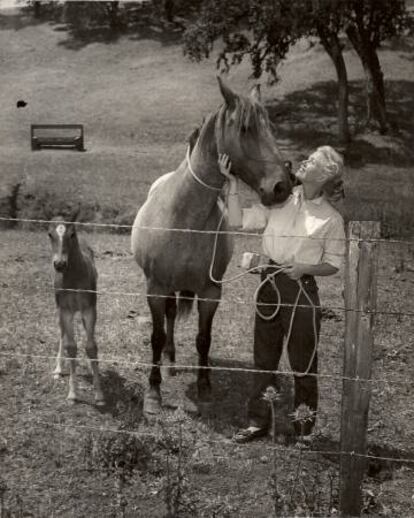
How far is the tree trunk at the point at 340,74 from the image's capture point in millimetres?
28241

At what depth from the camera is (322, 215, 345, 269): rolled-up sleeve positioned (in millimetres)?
5270

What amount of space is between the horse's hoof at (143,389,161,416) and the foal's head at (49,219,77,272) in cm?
133

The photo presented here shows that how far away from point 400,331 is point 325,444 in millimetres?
3648

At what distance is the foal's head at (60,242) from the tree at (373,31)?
70.7ft

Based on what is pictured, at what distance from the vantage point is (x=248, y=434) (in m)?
5.90

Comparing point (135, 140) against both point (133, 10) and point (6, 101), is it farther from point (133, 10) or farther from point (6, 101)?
point (133, 10)

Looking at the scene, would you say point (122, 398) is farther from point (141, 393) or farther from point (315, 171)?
point (315, 171)

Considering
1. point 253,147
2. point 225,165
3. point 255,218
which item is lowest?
point 255,218

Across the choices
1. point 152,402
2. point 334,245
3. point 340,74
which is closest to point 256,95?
point 334,245

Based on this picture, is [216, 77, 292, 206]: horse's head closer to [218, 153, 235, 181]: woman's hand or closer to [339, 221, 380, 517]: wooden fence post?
[218, 153, 235, 181]: woman's hand

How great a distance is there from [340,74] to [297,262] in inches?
985

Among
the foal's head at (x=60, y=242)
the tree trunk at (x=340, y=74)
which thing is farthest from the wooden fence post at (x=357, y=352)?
the tree trunk at (x=340, y=74)

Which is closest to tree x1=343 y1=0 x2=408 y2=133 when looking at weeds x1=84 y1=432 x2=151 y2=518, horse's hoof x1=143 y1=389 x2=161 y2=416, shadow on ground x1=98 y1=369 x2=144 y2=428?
shadow on ground x1=98 y1=369 x2=144 y2=428

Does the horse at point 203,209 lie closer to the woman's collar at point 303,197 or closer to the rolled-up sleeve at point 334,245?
the woman's collar at point 303,197
